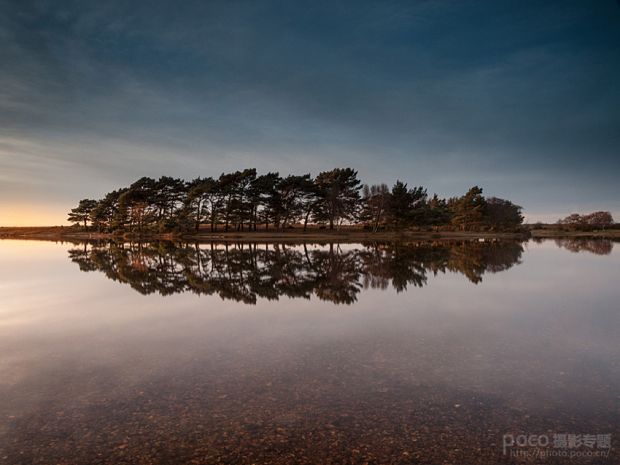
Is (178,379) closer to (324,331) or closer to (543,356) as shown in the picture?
(324,331)

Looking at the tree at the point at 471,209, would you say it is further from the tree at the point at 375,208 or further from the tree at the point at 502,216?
the tree at the point at 375,208

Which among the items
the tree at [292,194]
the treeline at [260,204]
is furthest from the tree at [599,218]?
the tree at [292,194]

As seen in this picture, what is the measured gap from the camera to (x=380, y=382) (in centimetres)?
638

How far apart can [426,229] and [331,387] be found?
9327 centimetres

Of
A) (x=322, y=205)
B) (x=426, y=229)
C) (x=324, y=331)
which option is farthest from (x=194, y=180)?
(x=324, y=331)

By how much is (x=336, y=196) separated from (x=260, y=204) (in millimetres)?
16456

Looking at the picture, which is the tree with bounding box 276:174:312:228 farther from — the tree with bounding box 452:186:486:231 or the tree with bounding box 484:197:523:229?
the tree with bounding box 484:197:523:229

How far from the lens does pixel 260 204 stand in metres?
76.9

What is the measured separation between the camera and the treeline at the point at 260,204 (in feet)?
250

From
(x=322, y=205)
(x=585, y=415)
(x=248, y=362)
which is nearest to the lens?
(x=585, y=415)

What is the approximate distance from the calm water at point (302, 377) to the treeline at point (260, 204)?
62.6m

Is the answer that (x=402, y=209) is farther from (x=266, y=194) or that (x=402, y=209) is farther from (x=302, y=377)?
(x=302, y=377)

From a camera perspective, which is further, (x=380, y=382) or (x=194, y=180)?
(x=194, y=180)

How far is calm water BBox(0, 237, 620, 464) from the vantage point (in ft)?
15.3
